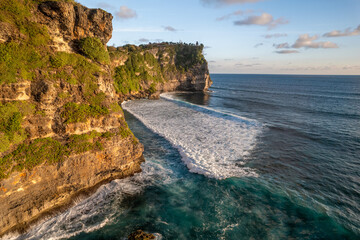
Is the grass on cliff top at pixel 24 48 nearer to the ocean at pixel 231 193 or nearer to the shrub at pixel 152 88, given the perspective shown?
the ocean at pixel 231 193

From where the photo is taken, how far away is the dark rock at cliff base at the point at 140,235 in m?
10.9

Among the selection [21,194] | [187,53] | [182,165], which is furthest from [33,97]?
[187,53]

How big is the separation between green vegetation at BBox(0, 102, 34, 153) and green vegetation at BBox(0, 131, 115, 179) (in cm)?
57

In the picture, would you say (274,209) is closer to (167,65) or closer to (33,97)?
(33,97)

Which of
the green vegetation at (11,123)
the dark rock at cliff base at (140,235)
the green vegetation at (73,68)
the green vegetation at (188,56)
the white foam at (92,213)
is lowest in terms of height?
the white foam at (92,213)

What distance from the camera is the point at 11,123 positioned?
11789mm

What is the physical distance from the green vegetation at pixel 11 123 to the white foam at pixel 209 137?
49.6ft

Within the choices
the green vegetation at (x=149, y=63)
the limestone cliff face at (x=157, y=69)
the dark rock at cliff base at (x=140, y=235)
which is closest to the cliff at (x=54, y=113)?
the dark rock at cliff base at (x=140, y=235)

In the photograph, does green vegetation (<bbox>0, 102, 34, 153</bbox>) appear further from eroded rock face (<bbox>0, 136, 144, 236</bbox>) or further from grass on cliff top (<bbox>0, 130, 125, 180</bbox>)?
eroded rock face (<bbox>0, 136, 144, 236</bbox>)

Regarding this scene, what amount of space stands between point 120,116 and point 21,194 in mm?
9243

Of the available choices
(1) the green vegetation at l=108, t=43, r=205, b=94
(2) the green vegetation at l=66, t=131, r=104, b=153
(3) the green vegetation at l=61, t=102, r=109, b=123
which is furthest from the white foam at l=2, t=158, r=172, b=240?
(1) the green vegetation at l=108, t=43, r=205, b=94

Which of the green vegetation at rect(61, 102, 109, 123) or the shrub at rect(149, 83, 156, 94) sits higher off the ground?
the green vegetation at rect(61, 102, 109, 123)

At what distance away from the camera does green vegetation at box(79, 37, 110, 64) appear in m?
16.9

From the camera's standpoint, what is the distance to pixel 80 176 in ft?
46.9
